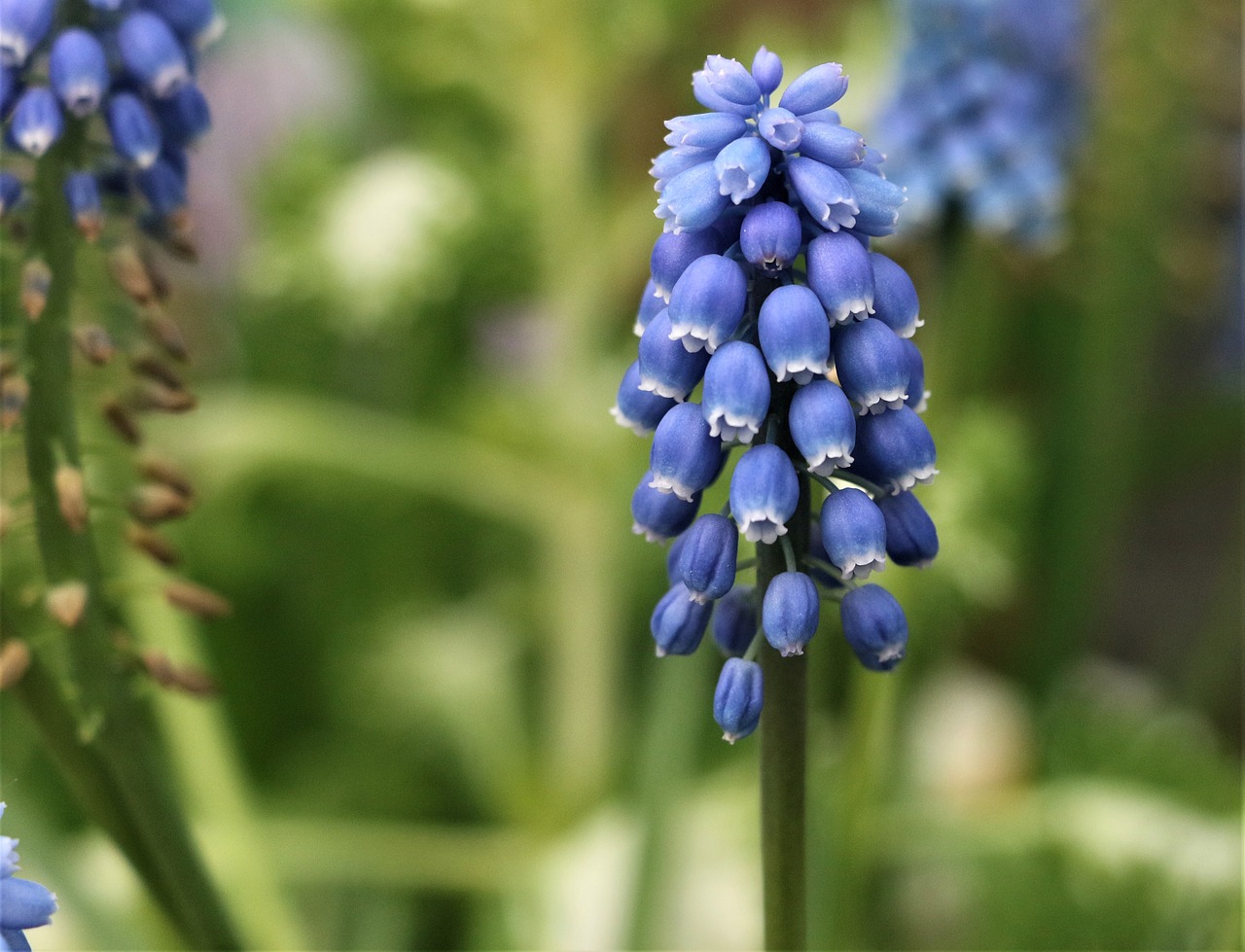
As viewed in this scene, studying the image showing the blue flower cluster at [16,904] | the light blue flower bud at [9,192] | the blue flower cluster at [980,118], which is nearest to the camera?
the blue flower cluster at [16,904]

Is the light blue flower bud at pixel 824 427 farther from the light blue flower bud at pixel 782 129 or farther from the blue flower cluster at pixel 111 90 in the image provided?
the blue flower cluster at pixel 111 90

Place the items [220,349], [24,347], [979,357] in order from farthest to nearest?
[220,349] < [979,357] < [24,347]

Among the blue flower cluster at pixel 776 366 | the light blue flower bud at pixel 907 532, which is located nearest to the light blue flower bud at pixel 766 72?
the blue flower cluster at pixel 776 366

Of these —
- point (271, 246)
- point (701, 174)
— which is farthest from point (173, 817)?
point (271, 246)

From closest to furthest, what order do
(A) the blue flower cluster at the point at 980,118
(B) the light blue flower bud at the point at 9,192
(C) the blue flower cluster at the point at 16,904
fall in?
(C) the blue flower cluster at the point at 16,904 → (B) the light blue flower bud at the point at 9,192 → (A) the blue flower cluster at the point at 980,118

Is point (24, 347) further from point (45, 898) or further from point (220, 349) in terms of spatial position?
point (220, 349)

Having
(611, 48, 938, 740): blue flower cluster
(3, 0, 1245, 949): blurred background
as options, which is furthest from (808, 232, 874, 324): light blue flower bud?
(3, 0, 1245, 949): blurred background

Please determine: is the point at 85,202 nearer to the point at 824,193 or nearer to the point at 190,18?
the point at 190,18
